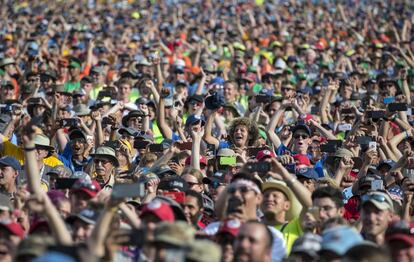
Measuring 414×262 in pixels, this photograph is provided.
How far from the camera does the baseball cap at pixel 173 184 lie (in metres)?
9.04

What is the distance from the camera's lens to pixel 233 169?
10039 millimetres

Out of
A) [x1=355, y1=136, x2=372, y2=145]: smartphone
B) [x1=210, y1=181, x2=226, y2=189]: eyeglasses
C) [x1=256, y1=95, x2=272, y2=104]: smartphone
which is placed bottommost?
[x1=210, y1=181, x2=226, y2=189]: eyeglasses

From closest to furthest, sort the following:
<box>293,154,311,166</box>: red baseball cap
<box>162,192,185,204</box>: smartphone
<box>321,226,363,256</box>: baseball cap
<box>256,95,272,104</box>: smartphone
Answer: <box>321,226,363,256</box>: baseball cap, <box>162,192,185,204</box>: smartphone, <box>293,154,311,166</box>: red baseball cap, <box>256,95,272,104</box>: smartphone

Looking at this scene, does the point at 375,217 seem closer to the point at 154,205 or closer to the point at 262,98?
the point at 154,205

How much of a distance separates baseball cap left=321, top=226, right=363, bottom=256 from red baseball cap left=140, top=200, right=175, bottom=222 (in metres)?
1.19

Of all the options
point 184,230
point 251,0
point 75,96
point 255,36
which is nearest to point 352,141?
point 75,96

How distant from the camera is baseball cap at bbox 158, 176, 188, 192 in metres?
9.04

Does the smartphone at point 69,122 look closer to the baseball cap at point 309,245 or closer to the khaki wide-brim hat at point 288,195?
the khaki wide-brim hat at point 288,195

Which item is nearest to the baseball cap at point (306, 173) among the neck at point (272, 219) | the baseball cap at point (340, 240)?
the neck at point (272, 219)

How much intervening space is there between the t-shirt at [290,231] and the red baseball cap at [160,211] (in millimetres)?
1121

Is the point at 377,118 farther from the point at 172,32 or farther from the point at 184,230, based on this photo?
the point at 172,32

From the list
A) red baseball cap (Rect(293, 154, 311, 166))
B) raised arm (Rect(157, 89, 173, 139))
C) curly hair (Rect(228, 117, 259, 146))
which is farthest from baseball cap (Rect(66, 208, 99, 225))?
raised arm (Rect(157, 89, 173, 139))

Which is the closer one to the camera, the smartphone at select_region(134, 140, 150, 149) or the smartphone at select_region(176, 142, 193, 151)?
the smartphone at select_region(176, 142, 193, 151)

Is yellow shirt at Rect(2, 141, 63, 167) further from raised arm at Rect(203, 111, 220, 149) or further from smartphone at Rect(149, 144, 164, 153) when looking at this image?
raised arm at Rect(203, 111, 220, 149)
